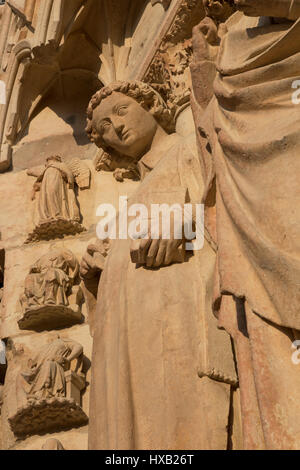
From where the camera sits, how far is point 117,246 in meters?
3.90

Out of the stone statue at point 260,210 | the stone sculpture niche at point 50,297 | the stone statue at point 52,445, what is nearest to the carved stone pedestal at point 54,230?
the stone sculpture niche at point 50,297

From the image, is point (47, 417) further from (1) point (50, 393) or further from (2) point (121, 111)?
(2) point (121, 111)

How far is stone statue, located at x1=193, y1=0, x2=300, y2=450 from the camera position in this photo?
99.1 inches

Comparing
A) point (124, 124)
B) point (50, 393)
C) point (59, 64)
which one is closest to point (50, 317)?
point (50, 393)

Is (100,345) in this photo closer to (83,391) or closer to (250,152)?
(83,391)

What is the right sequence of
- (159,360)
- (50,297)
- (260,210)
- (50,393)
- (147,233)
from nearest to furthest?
(260,210) < (159,360) < (147,233) < (50,393) < (50,297)

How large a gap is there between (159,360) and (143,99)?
1.73m

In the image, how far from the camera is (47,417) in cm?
417

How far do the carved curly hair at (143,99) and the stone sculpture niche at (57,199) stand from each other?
71 centimetres

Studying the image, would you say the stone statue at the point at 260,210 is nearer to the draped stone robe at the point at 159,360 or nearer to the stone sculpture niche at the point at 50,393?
the draped stone robe at the point at 159,360
